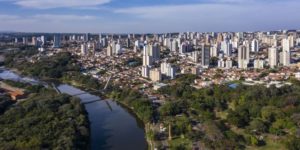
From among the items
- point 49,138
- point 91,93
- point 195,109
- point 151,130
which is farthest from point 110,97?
point 49,138

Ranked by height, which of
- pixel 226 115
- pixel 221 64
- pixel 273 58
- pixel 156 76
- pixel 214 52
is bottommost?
pixel 226 115

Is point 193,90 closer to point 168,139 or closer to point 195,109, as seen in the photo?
point 195,109

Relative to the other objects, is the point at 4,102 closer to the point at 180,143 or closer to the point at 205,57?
the point at 180,143

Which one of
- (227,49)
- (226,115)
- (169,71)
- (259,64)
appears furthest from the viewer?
(227,49)

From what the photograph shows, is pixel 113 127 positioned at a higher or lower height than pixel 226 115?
lower

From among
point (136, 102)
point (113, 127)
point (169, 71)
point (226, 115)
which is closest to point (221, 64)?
point (169, 71)

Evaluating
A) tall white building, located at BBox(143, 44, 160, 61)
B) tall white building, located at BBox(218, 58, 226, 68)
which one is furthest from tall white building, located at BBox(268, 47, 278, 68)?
tall white building, located at BBox(143, 44, 160, 61)

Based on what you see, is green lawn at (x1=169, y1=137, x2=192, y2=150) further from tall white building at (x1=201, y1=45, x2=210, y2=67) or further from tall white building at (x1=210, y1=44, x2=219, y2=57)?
tall white building at (x1=210, y1=44, x2=219, y2=57)
